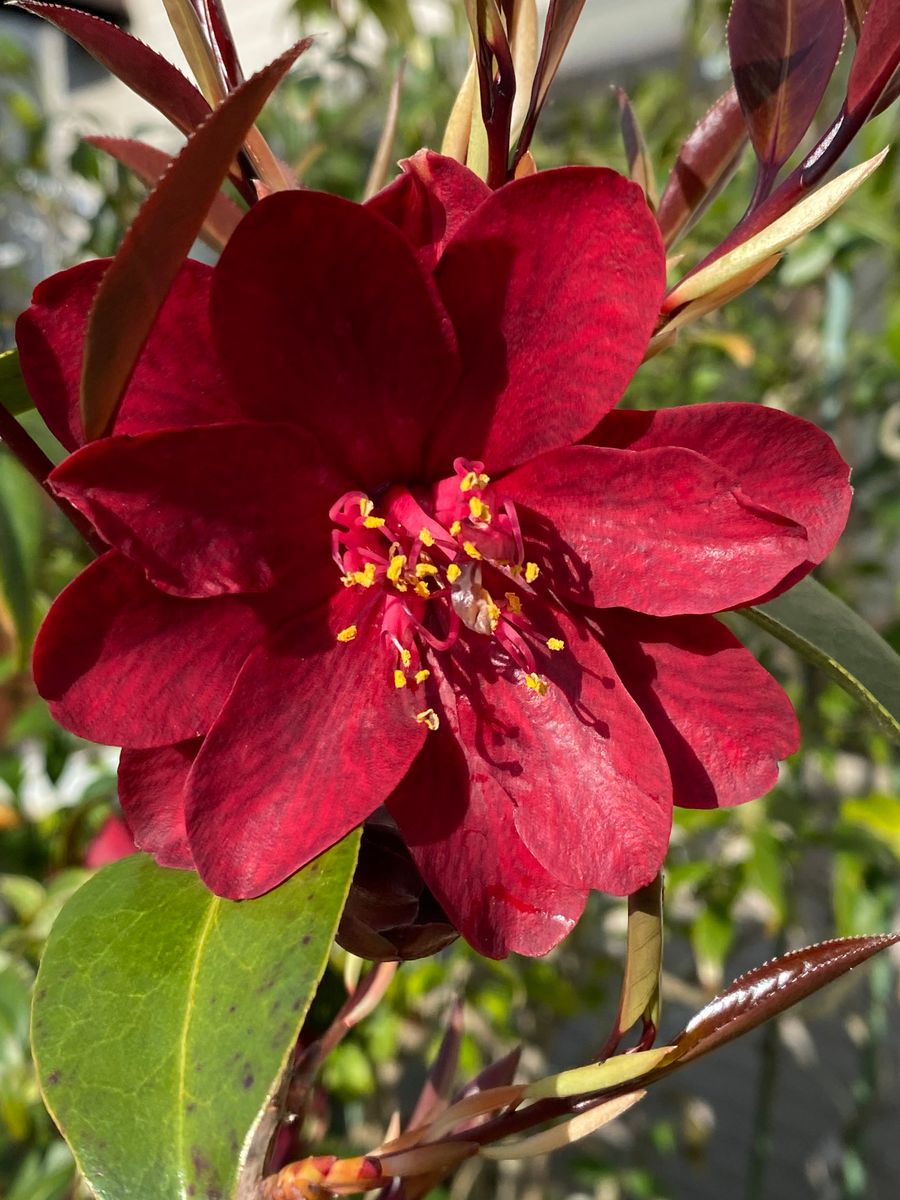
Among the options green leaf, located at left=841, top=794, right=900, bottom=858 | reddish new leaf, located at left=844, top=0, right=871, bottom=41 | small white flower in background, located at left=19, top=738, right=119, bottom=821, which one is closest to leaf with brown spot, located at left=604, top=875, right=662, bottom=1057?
reddish new leaf, located at left=844, top=0, right=871, bottom=41

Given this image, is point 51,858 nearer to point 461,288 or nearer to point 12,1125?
point 12,1125

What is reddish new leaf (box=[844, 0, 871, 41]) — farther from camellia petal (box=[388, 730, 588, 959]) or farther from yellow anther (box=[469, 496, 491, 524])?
camellia petal (box=[388, 730, 588, 959])

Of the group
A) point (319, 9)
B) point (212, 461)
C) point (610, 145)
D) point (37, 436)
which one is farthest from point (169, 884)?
point (610, 145)

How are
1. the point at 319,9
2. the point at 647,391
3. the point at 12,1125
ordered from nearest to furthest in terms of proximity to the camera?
the point at 12,1125 → the point at 647,391 → the point at 319,9

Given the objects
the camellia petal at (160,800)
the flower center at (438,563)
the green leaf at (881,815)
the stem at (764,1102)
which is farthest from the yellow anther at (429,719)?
Result: the stem at (764,1102)

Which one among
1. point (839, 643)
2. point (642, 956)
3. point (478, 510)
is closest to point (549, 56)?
point (478, 510)
